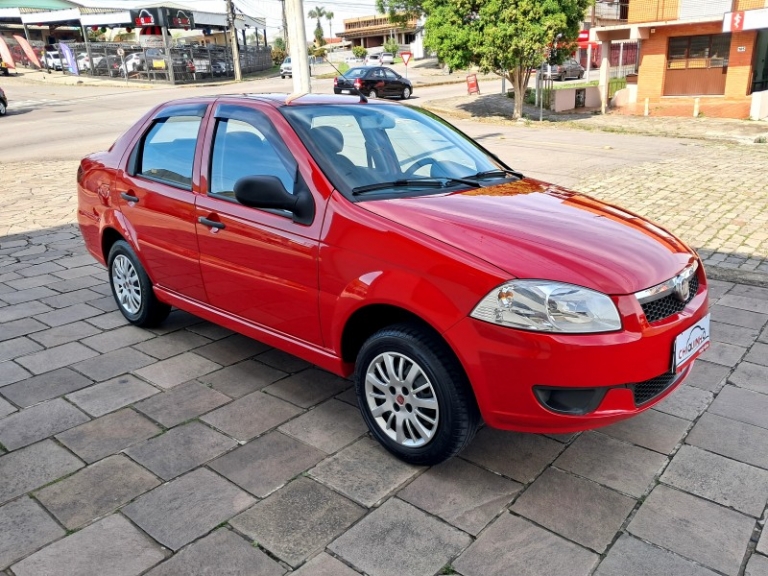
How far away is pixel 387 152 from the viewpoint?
379cm

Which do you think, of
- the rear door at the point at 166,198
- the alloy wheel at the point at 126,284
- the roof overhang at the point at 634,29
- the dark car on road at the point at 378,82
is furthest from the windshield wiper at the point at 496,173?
the dark car on road at the point at 378,82

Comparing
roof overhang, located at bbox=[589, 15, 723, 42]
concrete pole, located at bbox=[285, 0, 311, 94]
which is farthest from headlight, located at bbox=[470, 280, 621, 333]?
roof overhang, located at bbox=[589, 15, 723, 42]

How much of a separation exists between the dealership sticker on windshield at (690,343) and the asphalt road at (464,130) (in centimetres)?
756

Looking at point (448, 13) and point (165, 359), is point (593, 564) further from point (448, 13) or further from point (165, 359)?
point (448, 13)

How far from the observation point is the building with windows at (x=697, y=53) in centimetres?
2280

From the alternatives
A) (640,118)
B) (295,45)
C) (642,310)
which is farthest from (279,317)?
(640,118)

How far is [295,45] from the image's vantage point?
29.1ft

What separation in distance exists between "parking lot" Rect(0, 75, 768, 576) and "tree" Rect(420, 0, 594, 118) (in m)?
16.5

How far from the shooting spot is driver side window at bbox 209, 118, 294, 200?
143 inches

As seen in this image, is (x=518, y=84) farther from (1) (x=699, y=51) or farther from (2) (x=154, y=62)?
(2) (x=154, y=62)

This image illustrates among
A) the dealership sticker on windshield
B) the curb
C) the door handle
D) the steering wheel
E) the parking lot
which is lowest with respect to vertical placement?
the curb

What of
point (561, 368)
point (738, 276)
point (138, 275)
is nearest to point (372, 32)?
point (738, 276)

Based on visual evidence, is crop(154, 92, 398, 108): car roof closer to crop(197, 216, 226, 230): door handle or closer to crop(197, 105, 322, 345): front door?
crop(197, 105, 322, 345): front door

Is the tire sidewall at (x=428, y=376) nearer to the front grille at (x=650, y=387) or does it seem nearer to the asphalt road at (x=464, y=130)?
the front grille at (x=650, y=387)
